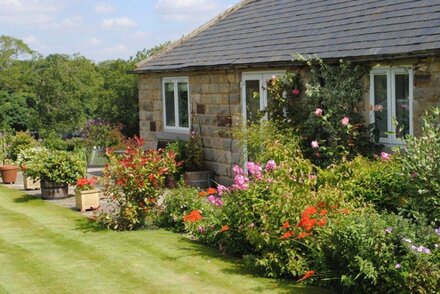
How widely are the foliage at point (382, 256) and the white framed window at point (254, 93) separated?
26.1 feet

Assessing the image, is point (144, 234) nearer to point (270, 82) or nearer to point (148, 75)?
point (270, 82)

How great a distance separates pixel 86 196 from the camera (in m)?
13.5

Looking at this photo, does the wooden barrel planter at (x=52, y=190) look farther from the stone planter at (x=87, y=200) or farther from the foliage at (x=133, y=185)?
the foliage at (x=133, y=185)

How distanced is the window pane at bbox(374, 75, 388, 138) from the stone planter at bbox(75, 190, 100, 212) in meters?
6.06

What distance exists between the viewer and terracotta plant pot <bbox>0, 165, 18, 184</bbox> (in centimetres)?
1894

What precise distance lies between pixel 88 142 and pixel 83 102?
3487 cm

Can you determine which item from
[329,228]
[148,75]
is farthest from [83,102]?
[329,228]

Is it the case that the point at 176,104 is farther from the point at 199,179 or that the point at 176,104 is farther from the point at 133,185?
the point at 133,185

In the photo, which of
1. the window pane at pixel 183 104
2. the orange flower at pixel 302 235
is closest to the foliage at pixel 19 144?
the window pane at pixel 183 104

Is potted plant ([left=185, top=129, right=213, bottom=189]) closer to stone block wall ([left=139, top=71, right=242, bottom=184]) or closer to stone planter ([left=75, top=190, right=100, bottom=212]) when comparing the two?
stone block wall ([left=139, top=71, right=242, bottom=184])

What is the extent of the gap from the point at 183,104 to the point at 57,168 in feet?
16.5

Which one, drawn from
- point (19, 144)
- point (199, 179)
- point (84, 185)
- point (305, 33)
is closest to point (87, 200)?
point (84, 185)

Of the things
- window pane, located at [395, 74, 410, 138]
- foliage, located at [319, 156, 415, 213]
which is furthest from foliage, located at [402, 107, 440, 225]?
window pane, located at [395, 74, 410, 138]

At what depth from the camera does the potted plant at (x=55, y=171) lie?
48.7 feet
